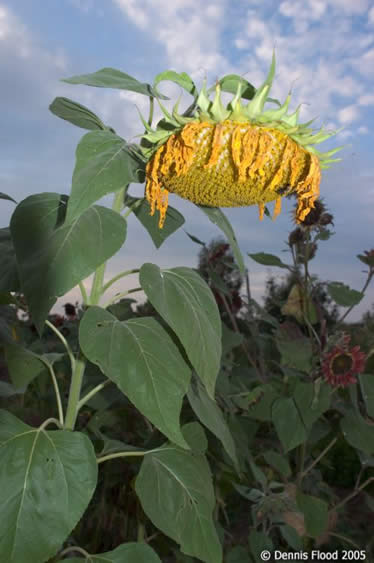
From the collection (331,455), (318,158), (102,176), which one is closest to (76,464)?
(102,176)

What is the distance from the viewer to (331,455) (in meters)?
4.21

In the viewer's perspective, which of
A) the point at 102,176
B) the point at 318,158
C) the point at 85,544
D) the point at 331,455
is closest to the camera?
the point at 102,176

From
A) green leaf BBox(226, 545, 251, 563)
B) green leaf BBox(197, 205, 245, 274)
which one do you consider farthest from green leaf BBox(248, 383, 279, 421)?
green leaf BBox(197, 205, 245, 274)

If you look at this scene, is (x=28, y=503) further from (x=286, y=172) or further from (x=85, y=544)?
(x=85, y=544)

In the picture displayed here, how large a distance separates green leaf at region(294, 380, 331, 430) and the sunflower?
0.14 feet

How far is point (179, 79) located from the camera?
113 centimetres

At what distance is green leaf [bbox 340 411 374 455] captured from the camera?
1.95 metres

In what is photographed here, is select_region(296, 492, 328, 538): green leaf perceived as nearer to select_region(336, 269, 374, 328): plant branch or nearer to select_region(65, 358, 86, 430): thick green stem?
select_region(336, 269, 374, 328): plant branch

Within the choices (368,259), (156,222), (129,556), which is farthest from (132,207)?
(368,259)

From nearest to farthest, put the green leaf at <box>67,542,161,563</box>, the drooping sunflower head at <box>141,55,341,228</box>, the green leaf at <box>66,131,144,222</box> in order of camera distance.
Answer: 1. the green leaf at <box>66,131,144,222</box>
2. the drooping sunflower head at <box>141,55,341,228</box>
3. the green leaf at <box>67,542,161,563</box>

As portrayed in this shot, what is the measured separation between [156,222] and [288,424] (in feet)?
3.09

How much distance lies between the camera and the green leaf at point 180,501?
1.14 meters

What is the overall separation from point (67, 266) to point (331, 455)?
378 centimetres

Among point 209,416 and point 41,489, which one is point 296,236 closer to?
point 209,416
